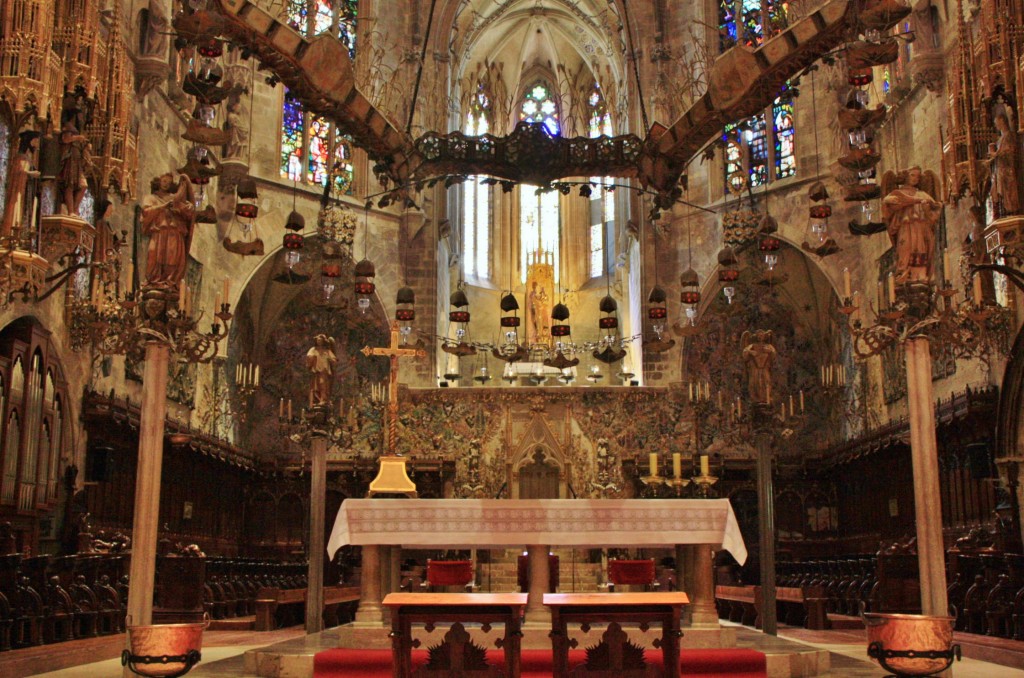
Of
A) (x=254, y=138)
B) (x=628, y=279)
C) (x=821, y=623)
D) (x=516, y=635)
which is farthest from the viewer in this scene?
(x=628, y=279)

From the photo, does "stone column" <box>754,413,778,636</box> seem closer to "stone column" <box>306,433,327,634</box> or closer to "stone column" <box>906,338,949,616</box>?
"stone column" <box>906,338,949,616</box>

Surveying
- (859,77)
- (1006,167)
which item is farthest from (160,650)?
(1006,167)

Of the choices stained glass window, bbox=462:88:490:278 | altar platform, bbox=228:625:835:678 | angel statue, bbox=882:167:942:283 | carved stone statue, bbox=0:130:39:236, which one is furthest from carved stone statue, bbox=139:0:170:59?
stained glass window, bbox=462:88:490:278

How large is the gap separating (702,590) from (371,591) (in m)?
3.16

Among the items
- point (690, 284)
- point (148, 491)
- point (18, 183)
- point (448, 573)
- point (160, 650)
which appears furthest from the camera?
point (690, 284)

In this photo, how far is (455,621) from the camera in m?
7.32

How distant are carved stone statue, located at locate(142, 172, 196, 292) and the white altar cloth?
8.28 feet

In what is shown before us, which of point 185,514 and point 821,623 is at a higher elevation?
point 185,514

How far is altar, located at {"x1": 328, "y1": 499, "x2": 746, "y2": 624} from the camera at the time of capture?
30.3 feet

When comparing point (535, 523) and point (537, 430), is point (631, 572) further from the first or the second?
point (537, 430)

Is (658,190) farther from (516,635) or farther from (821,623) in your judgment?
(821,623)

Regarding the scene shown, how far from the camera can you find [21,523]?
14.0 metres

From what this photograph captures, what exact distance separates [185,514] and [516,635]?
15.4 metres

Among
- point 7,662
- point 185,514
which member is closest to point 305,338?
point 185,514
